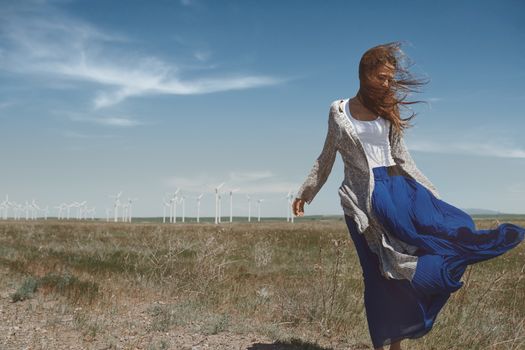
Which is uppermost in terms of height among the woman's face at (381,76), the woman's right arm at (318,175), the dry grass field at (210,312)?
the woman's face at (381,76)

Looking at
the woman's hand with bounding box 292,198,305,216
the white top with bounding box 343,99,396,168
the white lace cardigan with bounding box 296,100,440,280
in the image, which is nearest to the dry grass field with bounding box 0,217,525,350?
the woman's hand with bounding box 292,198,305,216

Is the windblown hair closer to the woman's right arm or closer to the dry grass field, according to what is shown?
the woman's right arm

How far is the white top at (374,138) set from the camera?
171 inches

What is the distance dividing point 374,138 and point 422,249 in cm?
98

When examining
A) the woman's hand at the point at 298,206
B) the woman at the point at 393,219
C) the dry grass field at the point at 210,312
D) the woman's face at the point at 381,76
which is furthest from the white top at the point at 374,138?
the dry grass field at the point at 210,312

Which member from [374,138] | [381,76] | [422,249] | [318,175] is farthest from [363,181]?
[381,76]

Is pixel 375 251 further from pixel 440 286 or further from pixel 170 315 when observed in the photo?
pixel 170 315

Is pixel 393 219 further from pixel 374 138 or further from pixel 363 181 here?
pixel 374 138

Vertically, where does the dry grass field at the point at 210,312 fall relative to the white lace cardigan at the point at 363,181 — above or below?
below

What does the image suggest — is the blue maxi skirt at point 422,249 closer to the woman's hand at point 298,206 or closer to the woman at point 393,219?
the woman at point 393,219

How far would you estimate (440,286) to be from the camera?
12.6 feet

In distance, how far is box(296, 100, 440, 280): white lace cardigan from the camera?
13.2 feet

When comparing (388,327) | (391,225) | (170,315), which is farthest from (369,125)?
(170,315)

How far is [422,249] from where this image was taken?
3.96 metres
